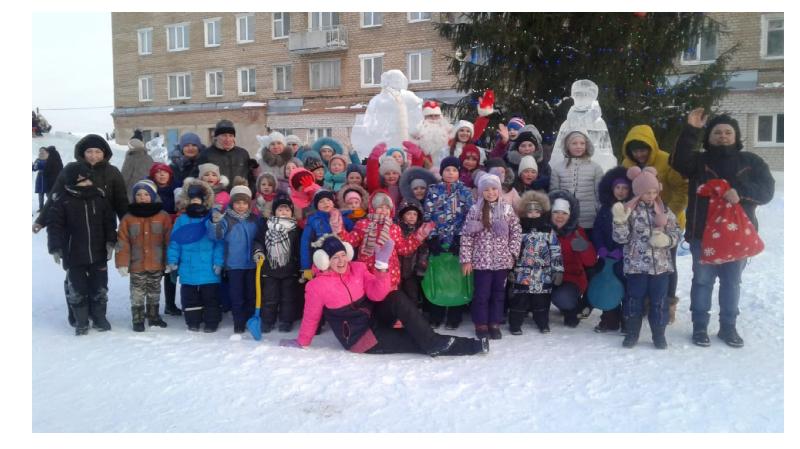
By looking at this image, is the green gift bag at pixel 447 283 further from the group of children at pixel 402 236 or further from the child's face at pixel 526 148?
the child's face at pixel 526 148

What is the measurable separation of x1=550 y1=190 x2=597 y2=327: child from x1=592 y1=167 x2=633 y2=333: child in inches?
4.0

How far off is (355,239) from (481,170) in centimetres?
130

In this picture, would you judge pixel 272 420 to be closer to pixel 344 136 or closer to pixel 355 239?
pixel 355 239

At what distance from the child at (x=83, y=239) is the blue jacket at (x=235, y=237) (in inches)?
37.2

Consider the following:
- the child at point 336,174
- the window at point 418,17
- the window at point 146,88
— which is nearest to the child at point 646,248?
the child at point 336,174

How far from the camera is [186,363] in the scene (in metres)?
4.30

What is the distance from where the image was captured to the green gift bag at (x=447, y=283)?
492 centimetres

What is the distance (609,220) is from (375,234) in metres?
1.94

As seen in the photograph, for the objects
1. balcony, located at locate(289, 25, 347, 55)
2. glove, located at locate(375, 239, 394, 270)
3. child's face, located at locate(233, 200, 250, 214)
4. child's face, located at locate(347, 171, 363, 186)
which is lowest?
glove, located at locate(375, 239, 394, 270)

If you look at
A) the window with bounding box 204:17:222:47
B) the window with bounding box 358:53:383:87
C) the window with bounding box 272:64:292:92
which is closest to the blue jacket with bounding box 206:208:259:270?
the window with bounding box 358:53:383:87

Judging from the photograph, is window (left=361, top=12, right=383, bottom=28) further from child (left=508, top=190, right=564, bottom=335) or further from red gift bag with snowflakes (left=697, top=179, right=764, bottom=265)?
red gift bag with snowflakes (left=697, top=179, right=764, bottom=265)

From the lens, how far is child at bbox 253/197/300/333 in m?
4.96

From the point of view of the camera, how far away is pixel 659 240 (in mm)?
4426

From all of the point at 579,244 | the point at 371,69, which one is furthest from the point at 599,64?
the point at 371,69
